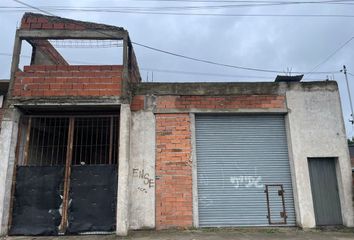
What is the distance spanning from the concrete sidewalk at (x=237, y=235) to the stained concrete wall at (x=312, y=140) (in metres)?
0.56

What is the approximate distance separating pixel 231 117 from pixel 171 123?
1.96 meters

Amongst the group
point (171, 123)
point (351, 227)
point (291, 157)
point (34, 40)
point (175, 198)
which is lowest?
point (351, 227)

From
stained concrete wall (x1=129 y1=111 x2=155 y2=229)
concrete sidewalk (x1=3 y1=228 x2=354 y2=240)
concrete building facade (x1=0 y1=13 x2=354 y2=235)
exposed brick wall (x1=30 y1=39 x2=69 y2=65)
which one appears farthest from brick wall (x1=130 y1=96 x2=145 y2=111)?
concrete sidewalk (x1=3 y1=228 x2=354 y2=240)

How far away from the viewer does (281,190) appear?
9.35 meters

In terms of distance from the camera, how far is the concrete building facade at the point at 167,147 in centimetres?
859

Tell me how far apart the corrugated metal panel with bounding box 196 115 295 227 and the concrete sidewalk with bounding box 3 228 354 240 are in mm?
495

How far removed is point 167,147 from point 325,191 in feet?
16.3

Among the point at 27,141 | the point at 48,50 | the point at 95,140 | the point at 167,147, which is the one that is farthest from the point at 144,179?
the point at 48,50

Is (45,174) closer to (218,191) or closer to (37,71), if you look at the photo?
(37,71)

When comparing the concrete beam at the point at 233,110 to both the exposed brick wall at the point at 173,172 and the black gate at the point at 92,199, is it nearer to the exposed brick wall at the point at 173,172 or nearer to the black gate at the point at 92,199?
the exposed brick wall at the point at 173,172

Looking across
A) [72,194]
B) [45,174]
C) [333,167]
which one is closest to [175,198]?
[72,194]

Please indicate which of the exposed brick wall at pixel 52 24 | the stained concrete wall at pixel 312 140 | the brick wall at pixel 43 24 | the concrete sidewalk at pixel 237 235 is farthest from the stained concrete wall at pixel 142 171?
the stained concrete wall at pixel 312 140

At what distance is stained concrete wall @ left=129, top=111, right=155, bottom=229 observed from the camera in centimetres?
879

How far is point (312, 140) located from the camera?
31.1 feet
